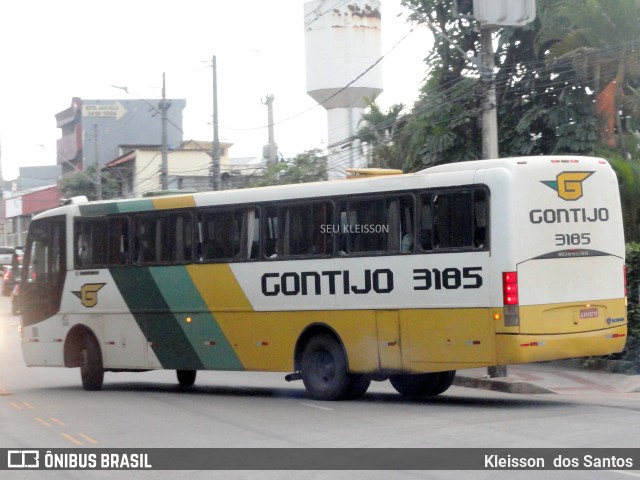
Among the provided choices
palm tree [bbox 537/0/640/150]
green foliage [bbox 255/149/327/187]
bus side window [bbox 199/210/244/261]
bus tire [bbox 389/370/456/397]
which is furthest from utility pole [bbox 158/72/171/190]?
bus tire [bbox 389/370/456/397]

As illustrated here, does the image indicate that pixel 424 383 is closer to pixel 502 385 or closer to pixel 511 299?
pixel 502 385

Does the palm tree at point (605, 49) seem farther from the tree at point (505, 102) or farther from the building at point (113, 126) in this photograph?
the building at point (113, 126)

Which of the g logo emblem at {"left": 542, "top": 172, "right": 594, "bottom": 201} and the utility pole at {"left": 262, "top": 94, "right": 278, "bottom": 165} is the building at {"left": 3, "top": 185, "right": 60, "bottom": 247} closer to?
the utility pole at {"left": 262, "top": 94, "right": 278, "bottom": 165}

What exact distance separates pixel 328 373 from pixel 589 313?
3794 mm

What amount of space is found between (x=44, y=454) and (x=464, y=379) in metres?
8.88

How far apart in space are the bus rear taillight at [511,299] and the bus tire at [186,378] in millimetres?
7480

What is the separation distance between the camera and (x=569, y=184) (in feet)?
45.9

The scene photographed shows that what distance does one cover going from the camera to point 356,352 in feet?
49.4

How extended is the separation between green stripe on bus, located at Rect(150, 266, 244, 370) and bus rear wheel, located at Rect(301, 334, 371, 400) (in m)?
1.39

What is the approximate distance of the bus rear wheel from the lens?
15328 mm

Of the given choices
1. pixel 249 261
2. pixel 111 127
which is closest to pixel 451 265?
pixel 249 261

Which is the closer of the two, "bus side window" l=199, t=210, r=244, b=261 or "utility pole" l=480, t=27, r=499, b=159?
"bus side window" l=199, t=210, r=244, b=261

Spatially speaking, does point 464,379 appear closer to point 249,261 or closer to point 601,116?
point 249,261

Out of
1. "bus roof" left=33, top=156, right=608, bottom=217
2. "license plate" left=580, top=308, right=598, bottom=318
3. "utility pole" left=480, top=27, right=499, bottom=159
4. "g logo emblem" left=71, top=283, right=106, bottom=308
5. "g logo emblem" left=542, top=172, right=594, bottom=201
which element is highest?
"utility pole" left=480, top=27, right=499, bottom=159
